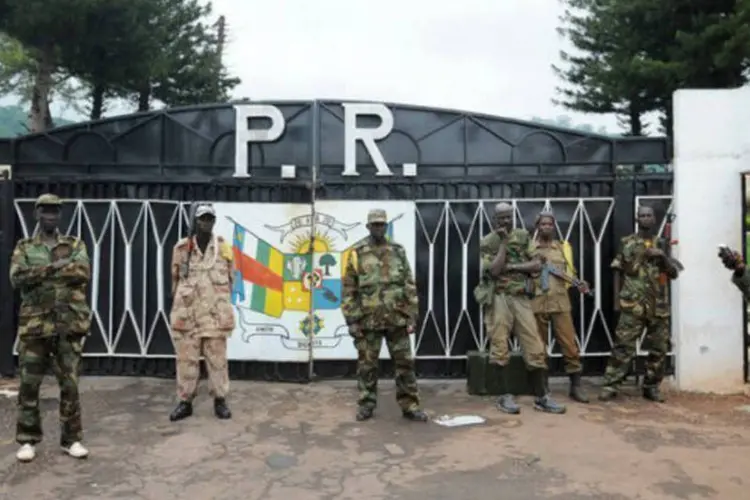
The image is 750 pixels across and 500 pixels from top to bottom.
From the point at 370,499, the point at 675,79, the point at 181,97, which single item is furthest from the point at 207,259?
the point at 181,97

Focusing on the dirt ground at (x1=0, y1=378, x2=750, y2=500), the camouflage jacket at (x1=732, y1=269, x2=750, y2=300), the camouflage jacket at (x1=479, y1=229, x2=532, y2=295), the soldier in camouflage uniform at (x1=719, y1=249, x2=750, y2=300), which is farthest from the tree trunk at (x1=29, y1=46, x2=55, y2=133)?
the camouflage jacket at (x1=732, y1=269, x2=750, y2=300)

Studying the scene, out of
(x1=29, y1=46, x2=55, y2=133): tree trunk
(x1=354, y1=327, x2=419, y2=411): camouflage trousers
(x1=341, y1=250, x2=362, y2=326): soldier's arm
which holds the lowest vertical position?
(x1=354, y1=327, x2=419, y2=411): camouflage trousers

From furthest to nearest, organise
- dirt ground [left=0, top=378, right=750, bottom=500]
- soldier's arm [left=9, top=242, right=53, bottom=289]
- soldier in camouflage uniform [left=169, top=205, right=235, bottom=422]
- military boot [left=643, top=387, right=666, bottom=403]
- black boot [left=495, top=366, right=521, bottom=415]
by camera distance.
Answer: military boot [left=643, top=387, right=666, bottom=403]
black boot [left=495, top=366, right=521, bottom=415]
soldier in camouflage uniform [left=169, top=205, right=235, bottom=422]
soldier's arm [left=9, top=242, right=53, bottom=289]
dirt ground [left=0, top=378, right=750, bottom=500]

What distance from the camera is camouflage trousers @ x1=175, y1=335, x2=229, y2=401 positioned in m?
6.13

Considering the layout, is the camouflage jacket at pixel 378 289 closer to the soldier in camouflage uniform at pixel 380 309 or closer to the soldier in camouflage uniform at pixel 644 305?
the soldier in camouflage uniform at pixel 380 309

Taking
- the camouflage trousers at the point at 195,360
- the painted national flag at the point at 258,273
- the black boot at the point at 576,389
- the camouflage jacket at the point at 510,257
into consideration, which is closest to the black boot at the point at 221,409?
the camouflage trousers at the point at 195,360

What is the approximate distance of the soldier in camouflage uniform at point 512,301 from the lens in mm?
6461

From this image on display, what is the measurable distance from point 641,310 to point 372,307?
8.28 ft

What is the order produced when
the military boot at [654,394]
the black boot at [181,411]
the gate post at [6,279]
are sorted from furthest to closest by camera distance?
1. the gate post at [6,279]
2. the military boot at [654,394]
3. the black boot at [181,411]

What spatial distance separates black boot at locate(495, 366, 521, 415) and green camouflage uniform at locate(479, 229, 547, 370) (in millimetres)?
335

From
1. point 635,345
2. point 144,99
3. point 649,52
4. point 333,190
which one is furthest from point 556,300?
point 144,99

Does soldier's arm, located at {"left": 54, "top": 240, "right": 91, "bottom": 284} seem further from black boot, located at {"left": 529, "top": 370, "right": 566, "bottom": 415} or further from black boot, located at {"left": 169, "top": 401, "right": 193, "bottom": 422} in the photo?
black boot, located at {"left": 529, "top": 370, "right": 566, "bottom": 415}

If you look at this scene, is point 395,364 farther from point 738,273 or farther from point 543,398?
point 738,273

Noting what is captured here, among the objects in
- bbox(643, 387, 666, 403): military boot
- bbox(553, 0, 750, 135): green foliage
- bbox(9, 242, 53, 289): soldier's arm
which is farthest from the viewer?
bbox(553, 0, 750, 135): green foliage
